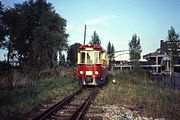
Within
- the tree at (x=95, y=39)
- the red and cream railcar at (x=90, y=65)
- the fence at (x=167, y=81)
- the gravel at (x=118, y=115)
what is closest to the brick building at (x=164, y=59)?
the fence at (x=167, y=81)

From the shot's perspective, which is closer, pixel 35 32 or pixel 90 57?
pixel 90 57

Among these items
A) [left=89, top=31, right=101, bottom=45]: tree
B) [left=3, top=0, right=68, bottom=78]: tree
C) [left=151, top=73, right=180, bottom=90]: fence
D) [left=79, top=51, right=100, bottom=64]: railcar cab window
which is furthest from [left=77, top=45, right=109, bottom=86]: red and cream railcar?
[left=89, top=31, right=101, bottom=45]: tree

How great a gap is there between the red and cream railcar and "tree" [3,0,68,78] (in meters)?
16.9

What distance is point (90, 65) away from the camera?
2386 centimetres

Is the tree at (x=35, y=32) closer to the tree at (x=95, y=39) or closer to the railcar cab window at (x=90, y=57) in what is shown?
the railcar cab window at (x=90, y=57)

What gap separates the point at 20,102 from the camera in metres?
13.3

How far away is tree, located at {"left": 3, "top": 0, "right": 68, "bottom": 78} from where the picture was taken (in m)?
42.5

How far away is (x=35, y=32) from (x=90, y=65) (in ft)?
69.3

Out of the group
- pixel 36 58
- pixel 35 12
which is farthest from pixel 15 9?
pixel 36 58

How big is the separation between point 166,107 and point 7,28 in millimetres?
34369

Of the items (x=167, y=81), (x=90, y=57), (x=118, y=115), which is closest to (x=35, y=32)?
(x=167, y=81)

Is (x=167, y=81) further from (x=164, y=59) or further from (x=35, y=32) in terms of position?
(x=164, y=59)

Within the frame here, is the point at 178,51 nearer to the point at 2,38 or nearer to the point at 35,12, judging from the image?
the point at 35,12

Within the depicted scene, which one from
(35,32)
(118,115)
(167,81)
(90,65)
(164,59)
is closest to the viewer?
(118,115)
